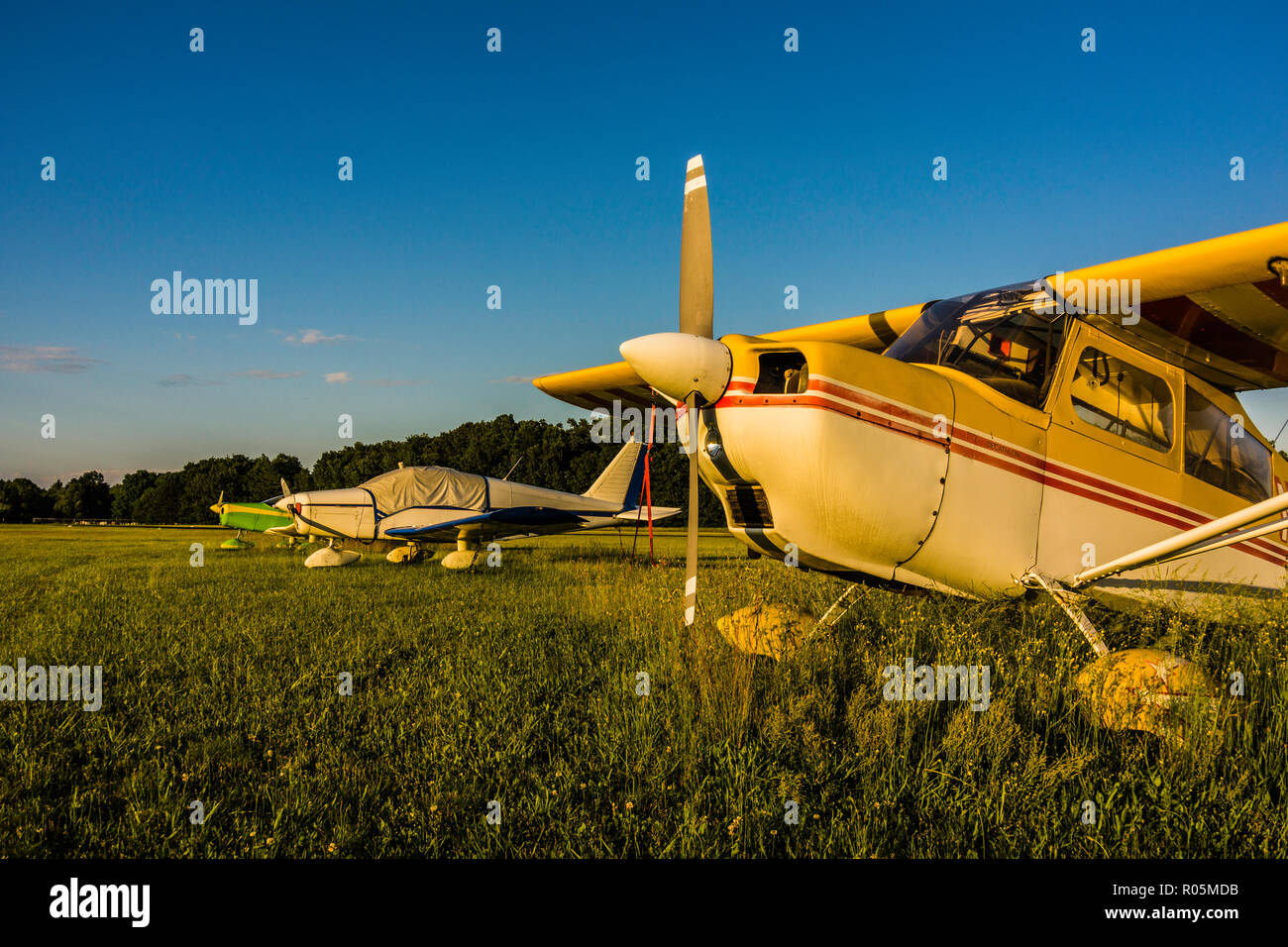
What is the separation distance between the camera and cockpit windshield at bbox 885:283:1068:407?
4.13 m

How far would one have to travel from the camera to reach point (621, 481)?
70.1 ft

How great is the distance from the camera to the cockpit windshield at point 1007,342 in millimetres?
4129

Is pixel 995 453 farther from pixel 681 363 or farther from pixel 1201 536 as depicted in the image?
pixel 681 363

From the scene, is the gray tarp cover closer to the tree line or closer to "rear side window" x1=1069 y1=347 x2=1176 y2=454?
"rear side window" x1=1069 y1=347 x2=1176 y2=454

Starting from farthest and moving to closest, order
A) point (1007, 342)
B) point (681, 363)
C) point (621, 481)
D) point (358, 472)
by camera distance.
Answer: point (358, 472)
point (621, 481)
point (1007, 342)
point (681, 363)

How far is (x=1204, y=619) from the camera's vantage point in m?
4.25

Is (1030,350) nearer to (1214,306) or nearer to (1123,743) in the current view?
(1214,306)

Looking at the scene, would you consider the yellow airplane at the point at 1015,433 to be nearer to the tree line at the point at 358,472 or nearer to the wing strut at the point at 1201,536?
the wing strut at the point at 1201,536

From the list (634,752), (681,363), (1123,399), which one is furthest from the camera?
(1123,399)

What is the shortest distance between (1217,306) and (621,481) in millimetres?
17567

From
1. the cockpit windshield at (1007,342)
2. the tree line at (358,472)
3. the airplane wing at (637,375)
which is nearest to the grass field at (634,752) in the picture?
the cockpit windshield at (1007,342)

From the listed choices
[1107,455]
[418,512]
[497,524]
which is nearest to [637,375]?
[1107,455]

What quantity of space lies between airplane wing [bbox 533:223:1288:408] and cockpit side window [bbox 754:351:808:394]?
70 cm

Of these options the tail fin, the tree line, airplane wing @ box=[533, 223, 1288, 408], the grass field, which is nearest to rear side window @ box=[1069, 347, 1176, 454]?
airplane wing @ box=[533, 223, 1288, 408]
